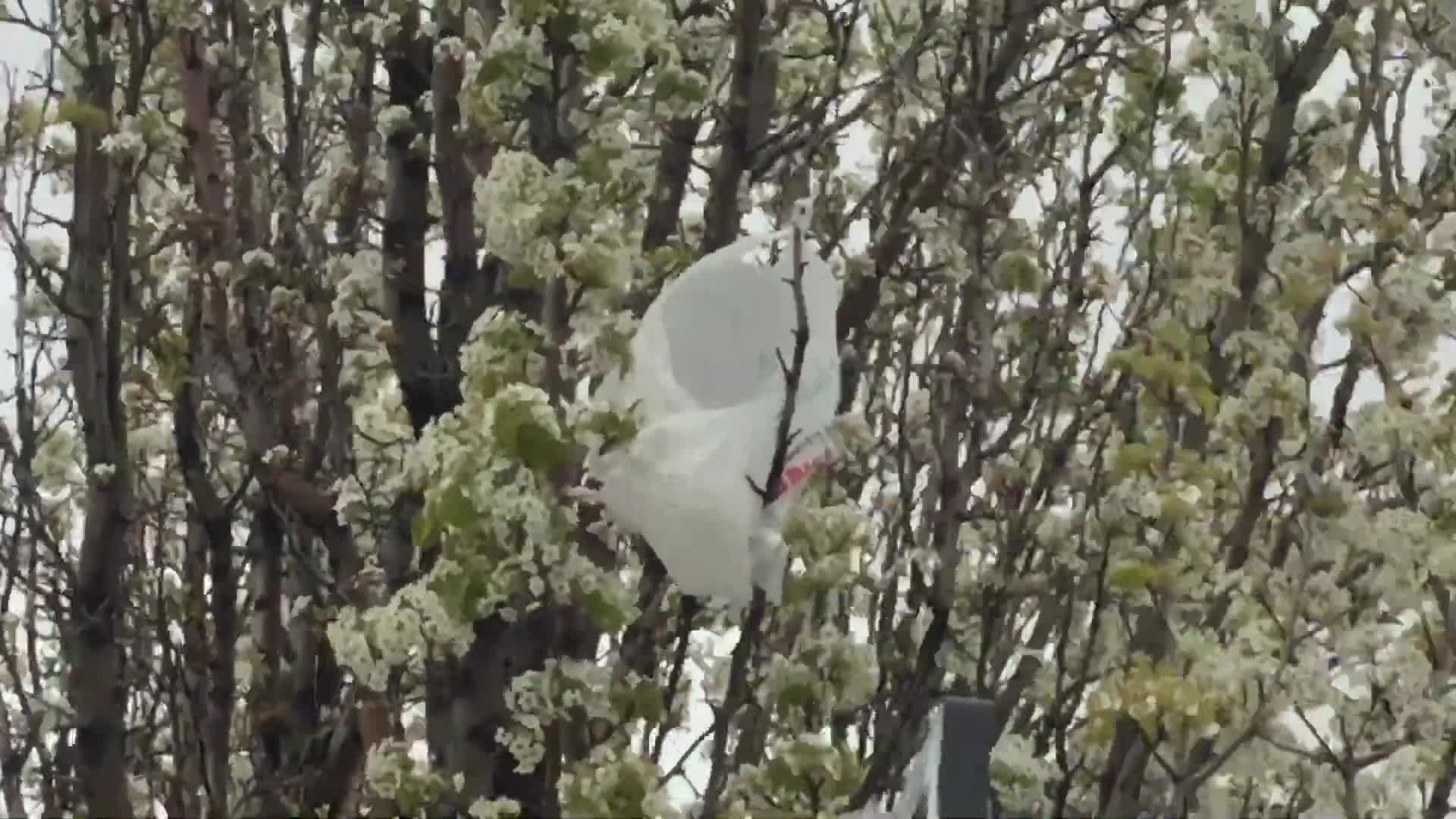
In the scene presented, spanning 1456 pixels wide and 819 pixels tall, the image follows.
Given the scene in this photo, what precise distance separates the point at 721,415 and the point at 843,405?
0.87m

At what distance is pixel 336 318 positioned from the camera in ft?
8.00

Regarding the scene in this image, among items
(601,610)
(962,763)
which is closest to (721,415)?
(601,610)

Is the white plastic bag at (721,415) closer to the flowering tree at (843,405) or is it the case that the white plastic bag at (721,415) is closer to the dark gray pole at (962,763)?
the flowering tree at (843,405)

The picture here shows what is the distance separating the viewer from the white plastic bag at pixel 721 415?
1.72 metres

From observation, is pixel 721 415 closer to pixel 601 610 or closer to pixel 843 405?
pixel 601 610

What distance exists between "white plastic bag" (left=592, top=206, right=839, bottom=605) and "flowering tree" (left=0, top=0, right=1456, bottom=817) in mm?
58

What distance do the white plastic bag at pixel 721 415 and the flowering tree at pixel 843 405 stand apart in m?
0.06

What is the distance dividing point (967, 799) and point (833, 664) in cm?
63

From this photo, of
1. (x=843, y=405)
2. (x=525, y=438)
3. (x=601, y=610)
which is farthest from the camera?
(x=843, y=405)

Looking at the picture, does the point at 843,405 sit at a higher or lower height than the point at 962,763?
higher

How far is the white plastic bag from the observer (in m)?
1.72

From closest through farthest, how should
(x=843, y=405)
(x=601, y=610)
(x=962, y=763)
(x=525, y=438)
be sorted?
1. (x=962, y=763)
2. (x=525, y=438)
3. (x=601, y=610)
4. (x=843, y=405)

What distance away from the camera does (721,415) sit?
177cm

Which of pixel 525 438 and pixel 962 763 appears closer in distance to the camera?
pixel 962 763
